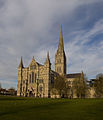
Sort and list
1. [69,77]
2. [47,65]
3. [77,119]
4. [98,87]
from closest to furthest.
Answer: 1. [77,119]
2. [98,87]
3. [47,65]
4. [69,77]

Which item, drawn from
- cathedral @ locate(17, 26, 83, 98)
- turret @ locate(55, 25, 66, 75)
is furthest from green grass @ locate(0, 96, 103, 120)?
turret @ locate(55, 25, 66, 75)

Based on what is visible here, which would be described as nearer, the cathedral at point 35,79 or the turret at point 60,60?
the cathedral at point 35,79

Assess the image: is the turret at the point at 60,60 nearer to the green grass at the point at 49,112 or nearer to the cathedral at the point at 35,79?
the cathedral at the point at 35,79

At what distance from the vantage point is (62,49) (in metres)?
127

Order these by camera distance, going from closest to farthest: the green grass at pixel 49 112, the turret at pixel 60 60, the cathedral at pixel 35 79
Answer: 1. the green grass at pixel 49 112
2. the cathedral at pixel 35 79
3. the turret at pixel 60 60

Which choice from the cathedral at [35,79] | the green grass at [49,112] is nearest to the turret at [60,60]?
the cathedral at [35,79]

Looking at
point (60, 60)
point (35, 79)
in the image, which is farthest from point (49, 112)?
point (60, 60)

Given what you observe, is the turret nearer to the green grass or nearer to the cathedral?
the cathedral

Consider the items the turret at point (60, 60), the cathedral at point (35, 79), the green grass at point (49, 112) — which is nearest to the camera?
the green grass at point (49, 112)

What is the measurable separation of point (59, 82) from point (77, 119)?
60.5 meters

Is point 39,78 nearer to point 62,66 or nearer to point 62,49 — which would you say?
point 62,66

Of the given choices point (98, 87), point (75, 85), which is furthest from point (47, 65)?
point (98, 87)

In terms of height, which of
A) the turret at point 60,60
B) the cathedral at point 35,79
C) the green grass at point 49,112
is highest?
the turret at point 60,60

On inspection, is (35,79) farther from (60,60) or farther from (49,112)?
(49,112)
